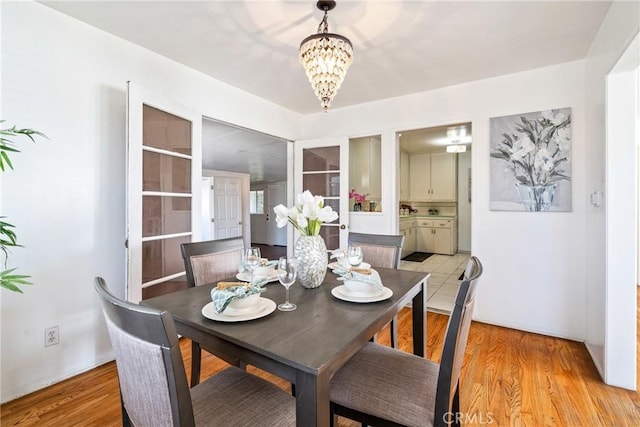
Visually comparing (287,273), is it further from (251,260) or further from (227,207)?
(227,207)

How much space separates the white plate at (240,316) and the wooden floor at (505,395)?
920mm

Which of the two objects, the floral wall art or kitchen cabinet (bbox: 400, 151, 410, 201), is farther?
kitchen cabinet (bbox: 400, 151, 410, 201)

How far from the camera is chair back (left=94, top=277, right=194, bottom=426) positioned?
737 millimetres

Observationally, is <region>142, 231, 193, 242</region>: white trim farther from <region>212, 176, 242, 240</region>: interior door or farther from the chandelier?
<region>212, 176, 242, 240</region>: interior door

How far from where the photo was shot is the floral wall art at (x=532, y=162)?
2619 millimetres

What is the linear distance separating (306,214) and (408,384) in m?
0.83

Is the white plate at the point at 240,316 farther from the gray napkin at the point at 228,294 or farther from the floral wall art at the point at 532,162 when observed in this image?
the floral wall art at the point at 532,162

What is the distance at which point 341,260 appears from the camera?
5.90ft

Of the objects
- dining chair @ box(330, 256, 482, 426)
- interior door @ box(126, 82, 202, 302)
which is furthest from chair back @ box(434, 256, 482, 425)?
interior door @ box(126, 82, 202, 302)

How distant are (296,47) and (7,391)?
9.67 ft

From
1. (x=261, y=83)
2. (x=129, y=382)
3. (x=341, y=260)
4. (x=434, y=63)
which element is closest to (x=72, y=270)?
(x=129, y=382)

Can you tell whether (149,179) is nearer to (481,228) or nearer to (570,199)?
(481,228)

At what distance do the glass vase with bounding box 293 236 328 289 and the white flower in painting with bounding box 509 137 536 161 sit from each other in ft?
7.60

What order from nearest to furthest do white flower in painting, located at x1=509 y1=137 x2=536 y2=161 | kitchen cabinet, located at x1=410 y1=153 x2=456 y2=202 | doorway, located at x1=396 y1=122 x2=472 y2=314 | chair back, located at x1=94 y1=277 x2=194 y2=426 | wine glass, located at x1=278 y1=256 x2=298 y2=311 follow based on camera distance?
1. chair back, located at x1=94 y1=277 x2=194 y2=426
2. wine glass, located at x1=278 y1=256 x2=298 y2=311
3. white flower in painting, located at x1=509 y1=137 x2=536 y2=161
4. doorway, located at x1=396 y1=122 x2=472 y2=314
5. kitchen cabinet, located at x1=410 y1=153 x2=456 y2=202
